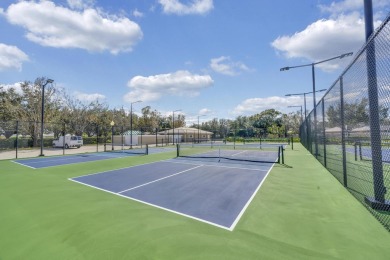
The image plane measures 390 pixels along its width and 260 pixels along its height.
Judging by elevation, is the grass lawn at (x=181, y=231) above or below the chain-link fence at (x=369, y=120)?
below

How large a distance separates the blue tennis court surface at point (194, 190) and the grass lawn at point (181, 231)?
0.35m

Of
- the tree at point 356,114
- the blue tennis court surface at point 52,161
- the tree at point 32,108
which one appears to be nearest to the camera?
the tree at point 356,114

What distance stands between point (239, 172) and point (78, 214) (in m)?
7.66

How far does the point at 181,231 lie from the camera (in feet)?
15.2

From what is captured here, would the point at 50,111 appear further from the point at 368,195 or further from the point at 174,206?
the point at 368,195

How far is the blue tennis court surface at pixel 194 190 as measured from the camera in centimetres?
577

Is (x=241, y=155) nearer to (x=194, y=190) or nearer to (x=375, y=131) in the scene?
(x=194, y=190)

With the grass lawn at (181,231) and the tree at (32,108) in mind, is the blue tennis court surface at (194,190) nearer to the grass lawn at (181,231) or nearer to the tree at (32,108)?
the grass lawn at (181,231)

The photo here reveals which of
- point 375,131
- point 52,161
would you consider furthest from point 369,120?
point 52,161

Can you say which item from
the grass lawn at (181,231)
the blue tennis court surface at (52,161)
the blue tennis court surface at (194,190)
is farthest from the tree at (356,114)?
the blue tennis court surface at (52,161)

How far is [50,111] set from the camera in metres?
41.8

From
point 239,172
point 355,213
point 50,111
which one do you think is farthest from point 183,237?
point 50,111

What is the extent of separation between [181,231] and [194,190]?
131 inches

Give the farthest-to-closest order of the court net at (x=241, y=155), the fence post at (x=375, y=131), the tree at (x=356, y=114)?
1. the court net at (x=241, y=155)
2. the fence post at (x=375, y=131)
3. the tree at (x=356, y=114)
